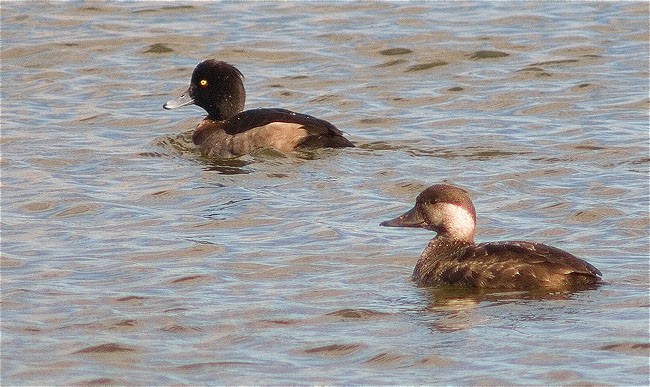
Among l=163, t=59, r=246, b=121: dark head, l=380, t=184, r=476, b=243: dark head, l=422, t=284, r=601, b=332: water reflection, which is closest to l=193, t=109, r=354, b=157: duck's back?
l=163, t=59, r=246, b=121: dark head

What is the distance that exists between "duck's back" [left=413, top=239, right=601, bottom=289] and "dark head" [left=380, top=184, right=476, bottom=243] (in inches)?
8.8

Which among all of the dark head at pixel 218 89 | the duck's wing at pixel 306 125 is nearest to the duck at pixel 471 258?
the duck's wing at pixel 306 125

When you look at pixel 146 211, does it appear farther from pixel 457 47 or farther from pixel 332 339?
pixel 457 47

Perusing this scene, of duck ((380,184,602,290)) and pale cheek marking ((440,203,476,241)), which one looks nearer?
duck ((380,184,602,290))

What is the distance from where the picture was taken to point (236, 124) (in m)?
14.5

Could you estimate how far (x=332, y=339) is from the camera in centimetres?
836

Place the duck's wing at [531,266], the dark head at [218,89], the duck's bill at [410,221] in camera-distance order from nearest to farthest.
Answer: the duck's wing at [531,266]
the duck's bill at [410,221]
the dark head at [218,89]

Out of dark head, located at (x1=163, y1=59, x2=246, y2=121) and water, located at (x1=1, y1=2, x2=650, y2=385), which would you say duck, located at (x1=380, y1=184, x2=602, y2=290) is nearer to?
water, located at (x1=1, y1=2, x2=650, y2=385)

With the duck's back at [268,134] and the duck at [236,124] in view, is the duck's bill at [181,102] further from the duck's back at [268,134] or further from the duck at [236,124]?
the duck's back at [268,134]

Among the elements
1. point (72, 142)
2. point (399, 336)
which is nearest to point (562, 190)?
point (399, 336)

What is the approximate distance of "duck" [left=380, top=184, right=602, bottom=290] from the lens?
9.16m

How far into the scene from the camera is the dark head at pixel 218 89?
50.0ft

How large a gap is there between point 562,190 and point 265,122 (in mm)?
3314

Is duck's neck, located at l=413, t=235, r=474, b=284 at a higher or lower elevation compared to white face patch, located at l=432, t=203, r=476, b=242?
lower
